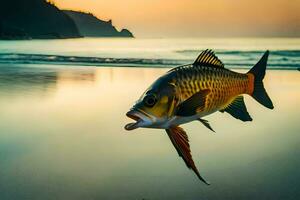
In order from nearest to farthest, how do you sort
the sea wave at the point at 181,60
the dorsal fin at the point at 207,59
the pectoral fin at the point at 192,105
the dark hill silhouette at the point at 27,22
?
the pectoral fin at the point at 192,105, the dorsal fin at the point at 207,59, the sea wave at the point at 181,60, the dark hill silhouette at the point at 27,22

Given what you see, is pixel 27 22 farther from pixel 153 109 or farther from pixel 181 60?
pixel 153 109

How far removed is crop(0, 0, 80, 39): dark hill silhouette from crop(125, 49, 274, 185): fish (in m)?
14.9

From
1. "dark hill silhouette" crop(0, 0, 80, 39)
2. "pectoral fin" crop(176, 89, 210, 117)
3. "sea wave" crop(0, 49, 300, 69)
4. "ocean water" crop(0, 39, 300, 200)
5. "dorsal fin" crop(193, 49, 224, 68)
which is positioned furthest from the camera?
"dark hill silhouette" crop(0, 0, 80, 39)

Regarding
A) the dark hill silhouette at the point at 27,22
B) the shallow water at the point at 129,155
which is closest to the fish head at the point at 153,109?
the shallow water at the point at 129,155

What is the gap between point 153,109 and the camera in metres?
1.04

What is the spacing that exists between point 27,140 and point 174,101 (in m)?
1.86

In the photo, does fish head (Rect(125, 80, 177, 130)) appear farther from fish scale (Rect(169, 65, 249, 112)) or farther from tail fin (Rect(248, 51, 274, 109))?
tail fin (Rect(248, 51, 274, 109))

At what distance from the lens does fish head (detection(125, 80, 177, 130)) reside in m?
1.04

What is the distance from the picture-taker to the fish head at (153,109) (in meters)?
1.04

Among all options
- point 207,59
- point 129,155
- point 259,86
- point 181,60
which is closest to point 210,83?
point 207,59

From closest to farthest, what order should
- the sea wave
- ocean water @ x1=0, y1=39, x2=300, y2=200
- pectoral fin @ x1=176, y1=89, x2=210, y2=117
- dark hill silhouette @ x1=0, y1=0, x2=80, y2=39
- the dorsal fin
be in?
pectoral fin @ x1=176, y1=89, x2=210, y2=117 < the dorsal fin < ocean water @ x1=0, y1=39, x2=300, y2=200 < the sea wave < dark hill silhouette @ x1=0, y1=0, x2=80, y2=39

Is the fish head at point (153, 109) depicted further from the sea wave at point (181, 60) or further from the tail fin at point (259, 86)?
the sea wave at point (181, 60)

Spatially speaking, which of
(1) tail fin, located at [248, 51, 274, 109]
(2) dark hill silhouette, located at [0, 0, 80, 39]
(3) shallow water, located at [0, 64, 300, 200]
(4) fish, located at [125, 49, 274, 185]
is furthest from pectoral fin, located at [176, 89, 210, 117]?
(2) dark hill silhouette, located at [0, 0, 80, 39]

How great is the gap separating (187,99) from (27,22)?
18.8m
